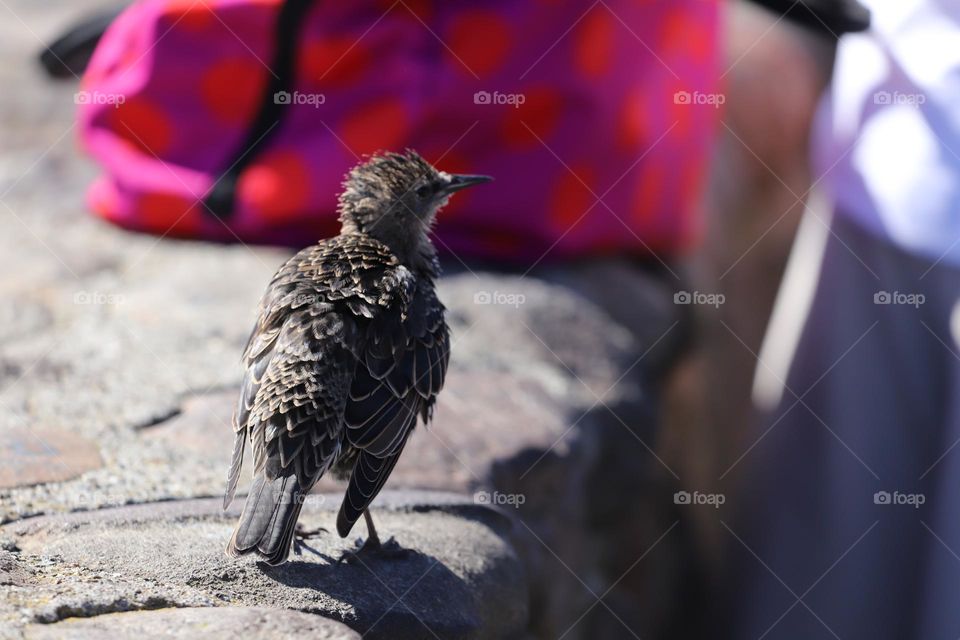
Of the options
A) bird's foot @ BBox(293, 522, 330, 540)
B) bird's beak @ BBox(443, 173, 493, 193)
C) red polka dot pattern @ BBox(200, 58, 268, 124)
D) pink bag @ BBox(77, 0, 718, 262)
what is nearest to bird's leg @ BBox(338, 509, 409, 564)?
bird's foot @ BBox(293, 522, 330, 540)

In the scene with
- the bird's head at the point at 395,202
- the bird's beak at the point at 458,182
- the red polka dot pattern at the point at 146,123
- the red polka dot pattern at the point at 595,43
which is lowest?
the bird's head at the point at 395,202

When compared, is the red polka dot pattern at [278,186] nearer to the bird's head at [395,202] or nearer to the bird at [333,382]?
the bird's head at [395,202]

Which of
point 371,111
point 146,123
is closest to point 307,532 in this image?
point 371,111

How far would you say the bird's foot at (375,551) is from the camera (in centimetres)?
270

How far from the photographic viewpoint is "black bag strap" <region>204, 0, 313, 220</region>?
4.51 meters

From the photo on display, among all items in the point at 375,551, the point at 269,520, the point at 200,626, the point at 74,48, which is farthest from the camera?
the point at 74,48

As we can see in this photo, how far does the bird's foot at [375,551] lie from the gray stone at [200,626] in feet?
1.34

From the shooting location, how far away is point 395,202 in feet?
11.1

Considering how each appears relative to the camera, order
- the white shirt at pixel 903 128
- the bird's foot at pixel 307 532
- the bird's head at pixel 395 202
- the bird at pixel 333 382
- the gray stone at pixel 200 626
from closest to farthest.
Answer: the gray stone at pixel 200 626
the bird at pixel 333 382
the bird's foot at pixel 307 532
the bird's head at pixel 395 202
the white shirt at pixel 903 128

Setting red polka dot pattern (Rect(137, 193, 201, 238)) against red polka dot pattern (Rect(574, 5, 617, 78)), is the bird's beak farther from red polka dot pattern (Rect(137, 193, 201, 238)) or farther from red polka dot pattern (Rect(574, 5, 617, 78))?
red polka dot pattern (Rect(137, 193, 201, 238))

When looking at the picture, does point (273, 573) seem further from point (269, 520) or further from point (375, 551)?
point (375, 551)

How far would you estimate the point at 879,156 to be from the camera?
4.10 m

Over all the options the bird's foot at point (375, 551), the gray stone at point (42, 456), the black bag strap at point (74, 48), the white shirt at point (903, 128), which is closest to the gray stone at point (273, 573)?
the bird's foot at point (375, 551)

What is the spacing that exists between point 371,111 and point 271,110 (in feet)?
1.40
